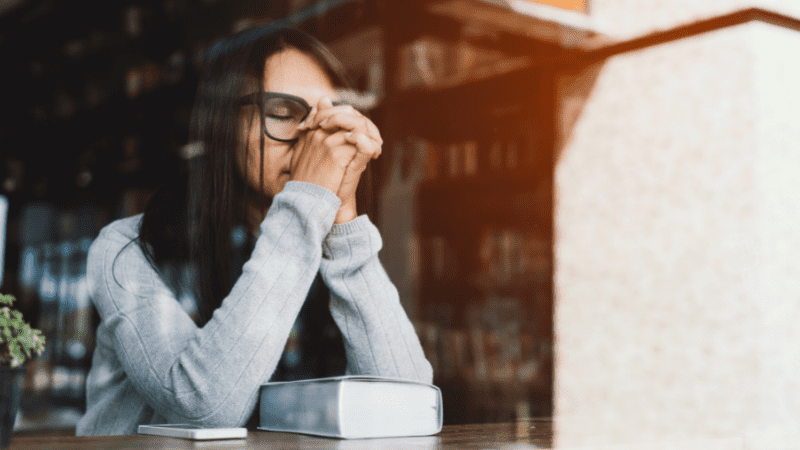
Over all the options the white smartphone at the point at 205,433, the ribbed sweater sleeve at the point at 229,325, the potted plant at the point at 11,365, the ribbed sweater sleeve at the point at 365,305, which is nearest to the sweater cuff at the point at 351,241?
the ribbed sweater sleeve at the point at 365,305

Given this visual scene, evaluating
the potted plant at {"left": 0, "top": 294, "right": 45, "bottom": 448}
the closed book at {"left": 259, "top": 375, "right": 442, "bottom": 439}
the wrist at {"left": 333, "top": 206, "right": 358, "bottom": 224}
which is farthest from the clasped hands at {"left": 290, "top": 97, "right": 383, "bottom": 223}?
the potted plant at {"left": 0, "top": 294, "right": 45, "bottom": 448}

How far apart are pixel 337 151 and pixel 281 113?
0.24 metres

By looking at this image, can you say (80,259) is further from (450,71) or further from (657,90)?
(657,90)

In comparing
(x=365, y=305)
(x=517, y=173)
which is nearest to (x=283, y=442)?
(x=365, y=305)

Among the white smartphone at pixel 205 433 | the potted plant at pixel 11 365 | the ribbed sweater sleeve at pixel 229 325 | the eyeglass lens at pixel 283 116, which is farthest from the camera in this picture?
the eyeglass lens at pixel 283 116

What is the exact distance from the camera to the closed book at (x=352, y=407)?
0.75 m

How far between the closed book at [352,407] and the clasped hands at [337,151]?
29cm

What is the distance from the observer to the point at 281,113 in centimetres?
119

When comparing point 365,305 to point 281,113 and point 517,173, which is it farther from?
point 517,173

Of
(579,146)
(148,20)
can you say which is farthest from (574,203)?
(148,20)

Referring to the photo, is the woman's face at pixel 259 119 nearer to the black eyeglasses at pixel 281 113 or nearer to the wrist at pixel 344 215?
the black eyeglasses at pixel 281 113

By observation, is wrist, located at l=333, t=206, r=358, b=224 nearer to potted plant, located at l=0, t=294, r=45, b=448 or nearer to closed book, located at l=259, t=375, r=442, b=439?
closed book, located at l=259, t=375, r=442, b=439

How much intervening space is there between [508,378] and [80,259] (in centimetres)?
189

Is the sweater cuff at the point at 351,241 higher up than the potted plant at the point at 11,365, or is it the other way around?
the sweater cuff at the point at 351,241
